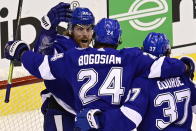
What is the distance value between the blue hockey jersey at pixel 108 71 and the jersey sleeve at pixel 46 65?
2.3 inches

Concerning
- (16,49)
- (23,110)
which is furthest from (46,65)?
(23,110)

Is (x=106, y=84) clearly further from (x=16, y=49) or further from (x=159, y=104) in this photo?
(x=16, y=49)

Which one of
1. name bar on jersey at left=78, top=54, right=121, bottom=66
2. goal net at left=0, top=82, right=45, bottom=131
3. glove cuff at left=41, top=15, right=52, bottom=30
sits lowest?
goal net at left=0, top=82, right=45, bottom=131

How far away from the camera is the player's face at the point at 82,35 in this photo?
3244 millimetres

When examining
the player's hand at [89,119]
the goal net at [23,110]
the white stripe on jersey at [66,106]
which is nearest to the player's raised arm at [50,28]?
the white stripe on jersey at [66,106]

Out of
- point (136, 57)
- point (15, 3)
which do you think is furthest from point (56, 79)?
point (15, 3)

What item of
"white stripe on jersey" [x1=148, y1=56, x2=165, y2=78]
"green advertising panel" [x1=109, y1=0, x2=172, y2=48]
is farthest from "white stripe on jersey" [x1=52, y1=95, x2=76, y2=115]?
"green advertising panel" [x1=109, y1=0, x2=172, y2=48]

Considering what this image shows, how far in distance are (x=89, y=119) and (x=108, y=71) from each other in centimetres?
22

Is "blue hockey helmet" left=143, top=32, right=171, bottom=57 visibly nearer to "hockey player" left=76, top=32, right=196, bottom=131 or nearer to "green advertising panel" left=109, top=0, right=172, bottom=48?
"hockey player" left=76, top=32, right=196, bottom=131

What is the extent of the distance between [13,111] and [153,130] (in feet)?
5.30

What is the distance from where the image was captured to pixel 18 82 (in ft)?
12.4

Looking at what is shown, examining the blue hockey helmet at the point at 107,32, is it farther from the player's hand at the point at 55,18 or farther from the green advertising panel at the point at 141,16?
A: the green advertising panel at the point at 141,16

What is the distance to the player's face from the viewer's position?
3244 mm

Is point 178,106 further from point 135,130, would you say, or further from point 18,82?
point 18,82
